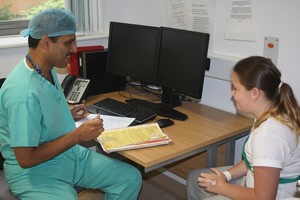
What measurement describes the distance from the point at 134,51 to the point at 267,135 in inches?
47.3

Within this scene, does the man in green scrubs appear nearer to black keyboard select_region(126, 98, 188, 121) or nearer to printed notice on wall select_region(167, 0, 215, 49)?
black keyboard select_region(126, 98, 188, 121)

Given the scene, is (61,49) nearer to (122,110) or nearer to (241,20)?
(122,110)

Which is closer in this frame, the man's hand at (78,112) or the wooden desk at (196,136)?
the wooden desk at (196,136)

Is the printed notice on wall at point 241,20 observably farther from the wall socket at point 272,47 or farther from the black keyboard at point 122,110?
the black keyboard at point 122,110

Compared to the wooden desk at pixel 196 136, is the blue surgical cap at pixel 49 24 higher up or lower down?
higher up

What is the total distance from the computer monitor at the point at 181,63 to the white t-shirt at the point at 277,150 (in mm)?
638

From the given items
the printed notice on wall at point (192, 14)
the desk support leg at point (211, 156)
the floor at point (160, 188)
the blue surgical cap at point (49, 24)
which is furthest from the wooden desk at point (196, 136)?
the floor at point (160, 188)

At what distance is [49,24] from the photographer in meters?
1.64

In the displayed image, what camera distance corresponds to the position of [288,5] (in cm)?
193

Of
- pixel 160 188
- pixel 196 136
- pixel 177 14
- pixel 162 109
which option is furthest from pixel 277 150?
pixel 160 188

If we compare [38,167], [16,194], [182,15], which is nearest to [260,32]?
[182,15]

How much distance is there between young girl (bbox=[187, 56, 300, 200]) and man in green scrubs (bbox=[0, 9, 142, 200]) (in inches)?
24.3

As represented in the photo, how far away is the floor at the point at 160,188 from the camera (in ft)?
8.87

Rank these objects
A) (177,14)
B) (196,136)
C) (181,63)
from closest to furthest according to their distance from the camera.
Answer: (196,136) < (181,63) < (177,14)
